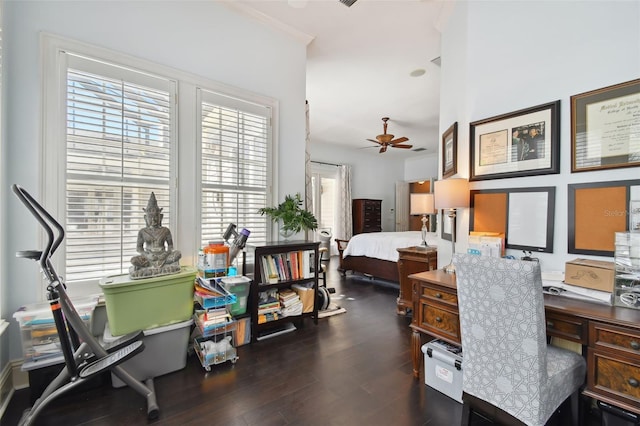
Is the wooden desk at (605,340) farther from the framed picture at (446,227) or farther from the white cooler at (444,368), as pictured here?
the framed picture at (446,227)

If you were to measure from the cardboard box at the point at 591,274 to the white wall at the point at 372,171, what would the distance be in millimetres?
6113

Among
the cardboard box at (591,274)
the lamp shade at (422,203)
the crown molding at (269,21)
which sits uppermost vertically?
the crown molding at (269,21)

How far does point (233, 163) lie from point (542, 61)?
8.55 ft

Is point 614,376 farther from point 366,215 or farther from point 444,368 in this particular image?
point 366,215

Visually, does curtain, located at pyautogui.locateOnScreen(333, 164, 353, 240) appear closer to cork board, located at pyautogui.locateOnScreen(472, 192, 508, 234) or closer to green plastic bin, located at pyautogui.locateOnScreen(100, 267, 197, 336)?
cork board, located at pyautogui.locateOnScreen(472, 192, 508, 234)

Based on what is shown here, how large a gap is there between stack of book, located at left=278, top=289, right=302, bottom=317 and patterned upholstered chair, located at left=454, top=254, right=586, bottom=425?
65.6 inches

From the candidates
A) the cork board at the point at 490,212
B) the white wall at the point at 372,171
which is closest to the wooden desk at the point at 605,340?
the cork board at the point at 490,212

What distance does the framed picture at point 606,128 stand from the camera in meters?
1.51

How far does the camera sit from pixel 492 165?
82.6 inches

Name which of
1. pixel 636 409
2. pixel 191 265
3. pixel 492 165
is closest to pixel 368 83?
pixel 492 165

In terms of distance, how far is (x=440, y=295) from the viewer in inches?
70.2

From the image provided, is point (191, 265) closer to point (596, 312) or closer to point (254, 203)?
point (254, 203)

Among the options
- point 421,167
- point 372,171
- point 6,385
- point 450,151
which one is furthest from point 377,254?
point 421,167

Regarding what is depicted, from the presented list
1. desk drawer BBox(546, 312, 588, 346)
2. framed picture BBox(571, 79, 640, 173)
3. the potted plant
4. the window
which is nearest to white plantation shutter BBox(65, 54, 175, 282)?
the window
